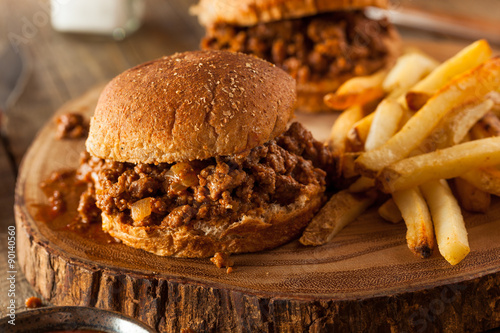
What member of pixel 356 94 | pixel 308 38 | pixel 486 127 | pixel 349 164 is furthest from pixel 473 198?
pixel 308 38

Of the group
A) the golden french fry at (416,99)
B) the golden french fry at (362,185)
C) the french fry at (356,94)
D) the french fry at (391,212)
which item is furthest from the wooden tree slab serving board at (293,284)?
the french fry at (356,94)

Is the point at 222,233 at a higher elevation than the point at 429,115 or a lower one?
lower

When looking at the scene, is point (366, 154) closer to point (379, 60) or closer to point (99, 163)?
point (99, 163)

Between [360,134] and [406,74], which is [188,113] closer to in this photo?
[360,134]

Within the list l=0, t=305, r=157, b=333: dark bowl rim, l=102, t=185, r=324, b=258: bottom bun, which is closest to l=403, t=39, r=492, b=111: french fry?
l=102, t=185, r=324, b=258: bottom bun

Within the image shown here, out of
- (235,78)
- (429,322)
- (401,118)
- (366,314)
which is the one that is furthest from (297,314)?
(401,118)

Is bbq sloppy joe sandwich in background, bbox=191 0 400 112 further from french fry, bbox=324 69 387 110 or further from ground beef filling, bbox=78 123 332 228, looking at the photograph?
ground beef filling, bbox=78 123 332 228
